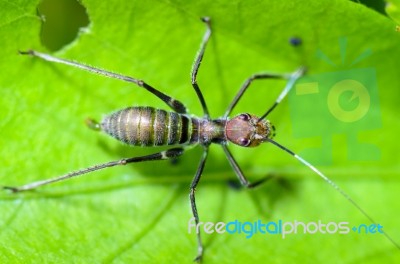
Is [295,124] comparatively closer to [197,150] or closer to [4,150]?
[197,150]

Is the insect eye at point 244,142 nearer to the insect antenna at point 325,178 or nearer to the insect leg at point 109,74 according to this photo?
the insect antenna at point 325,178

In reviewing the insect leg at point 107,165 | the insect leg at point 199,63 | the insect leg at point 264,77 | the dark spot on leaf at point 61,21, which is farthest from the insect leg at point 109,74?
the insect leg at point 264,77

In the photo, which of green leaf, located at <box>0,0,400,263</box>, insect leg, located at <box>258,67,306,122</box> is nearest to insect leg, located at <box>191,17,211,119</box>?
green leaf, located at <box>0,0,400,263</box>

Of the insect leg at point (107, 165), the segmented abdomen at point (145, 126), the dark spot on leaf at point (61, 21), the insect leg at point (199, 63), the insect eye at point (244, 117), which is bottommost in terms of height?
the insect leg at point (107, 165)

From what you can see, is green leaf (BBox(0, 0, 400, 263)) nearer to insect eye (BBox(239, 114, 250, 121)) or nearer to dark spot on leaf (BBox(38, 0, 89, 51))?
insect eye (BBox(239, 114, 250, 121))

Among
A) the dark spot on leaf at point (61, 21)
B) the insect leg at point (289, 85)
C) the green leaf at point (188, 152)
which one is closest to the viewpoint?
the green leaf at point (188, 152)

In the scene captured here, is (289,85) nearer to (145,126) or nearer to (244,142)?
(244,142)

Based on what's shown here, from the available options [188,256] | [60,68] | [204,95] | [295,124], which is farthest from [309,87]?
[60,68]
